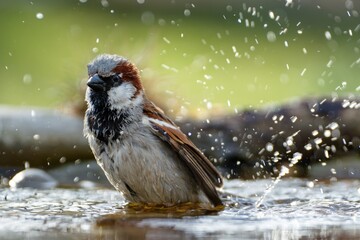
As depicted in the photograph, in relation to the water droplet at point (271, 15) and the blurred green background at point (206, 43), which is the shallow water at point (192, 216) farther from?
the water droplet at point (271, 15)

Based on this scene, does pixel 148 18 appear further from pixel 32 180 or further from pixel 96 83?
pixel 96 83

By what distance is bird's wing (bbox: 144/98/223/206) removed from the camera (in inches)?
233

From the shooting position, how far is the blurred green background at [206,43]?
12031 mm

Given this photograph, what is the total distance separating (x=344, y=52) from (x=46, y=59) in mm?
3907

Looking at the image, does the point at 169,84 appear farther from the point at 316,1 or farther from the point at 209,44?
the point at 316,1

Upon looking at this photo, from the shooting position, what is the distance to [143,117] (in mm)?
5914

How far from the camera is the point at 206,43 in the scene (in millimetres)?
13711

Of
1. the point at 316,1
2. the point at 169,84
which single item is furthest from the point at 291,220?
the point at 316,1

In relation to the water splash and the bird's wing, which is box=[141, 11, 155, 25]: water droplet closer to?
the water splash

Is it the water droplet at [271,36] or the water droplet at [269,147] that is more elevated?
the water droplet at [271,36]

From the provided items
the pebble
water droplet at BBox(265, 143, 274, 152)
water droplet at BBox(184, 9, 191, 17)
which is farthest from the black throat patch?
water droplet at BBox(184, 9, 191, 17)

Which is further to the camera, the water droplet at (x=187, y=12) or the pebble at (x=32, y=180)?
the water droplet at (x=187, y=12)

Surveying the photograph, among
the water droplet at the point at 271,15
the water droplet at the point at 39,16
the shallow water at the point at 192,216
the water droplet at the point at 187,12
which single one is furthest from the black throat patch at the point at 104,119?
the water droplet at the point at 187,12

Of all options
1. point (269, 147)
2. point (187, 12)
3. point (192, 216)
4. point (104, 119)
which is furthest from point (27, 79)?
point (192, 216)
